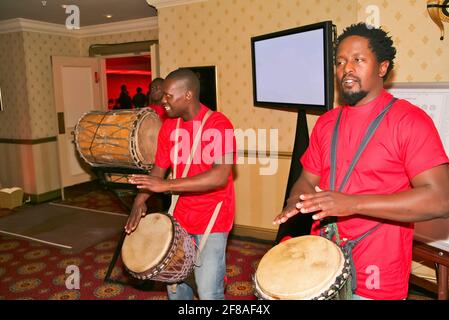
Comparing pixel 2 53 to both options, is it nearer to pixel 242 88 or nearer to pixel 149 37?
pixel 149 37

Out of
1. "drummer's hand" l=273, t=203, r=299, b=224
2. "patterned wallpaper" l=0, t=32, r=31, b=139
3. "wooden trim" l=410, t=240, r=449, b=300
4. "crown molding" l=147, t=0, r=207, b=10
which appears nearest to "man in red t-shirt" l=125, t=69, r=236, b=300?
"drummer's hand" l=273, t=203, r=299, b=224

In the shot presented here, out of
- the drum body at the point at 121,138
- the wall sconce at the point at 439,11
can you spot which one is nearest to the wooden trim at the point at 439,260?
the wall sconce at the point at 439,11

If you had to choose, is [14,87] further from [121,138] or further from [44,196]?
A: [121,138]

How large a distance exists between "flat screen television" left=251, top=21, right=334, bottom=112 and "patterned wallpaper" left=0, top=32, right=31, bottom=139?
12.8ft

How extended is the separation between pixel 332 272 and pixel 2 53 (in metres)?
6.33

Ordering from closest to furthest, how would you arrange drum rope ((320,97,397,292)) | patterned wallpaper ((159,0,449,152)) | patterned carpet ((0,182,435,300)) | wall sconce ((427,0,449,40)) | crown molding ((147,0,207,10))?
drum rope ((320,97,397,292)) < wall sconce ((427,0,449,40)) < patterned carpet ((0,182,435,300)) < patterned wallpaper ((159,0,449,152)) < crown molding ((147,0,207,10))

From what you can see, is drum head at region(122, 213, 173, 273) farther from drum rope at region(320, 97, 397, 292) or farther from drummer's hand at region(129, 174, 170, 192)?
drum rope at region(320, 97, 397, 292)

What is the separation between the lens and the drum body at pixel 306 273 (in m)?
1.26

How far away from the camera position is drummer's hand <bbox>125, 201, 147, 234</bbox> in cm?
211

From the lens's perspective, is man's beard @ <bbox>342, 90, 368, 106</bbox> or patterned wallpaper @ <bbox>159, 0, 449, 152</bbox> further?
patterned wallpaper @ <bbox>159, 0, 449, 152</bbox>

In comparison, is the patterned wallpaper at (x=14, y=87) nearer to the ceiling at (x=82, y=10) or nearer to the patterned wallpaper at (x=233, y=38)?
the ceiling at (x=82, y=10)

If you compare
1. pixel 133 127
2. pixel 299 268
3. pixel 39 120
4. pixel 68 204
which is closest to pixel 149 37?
pixel 39 120

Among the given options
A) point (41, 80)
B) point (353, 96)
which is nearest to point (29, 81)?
point (41, 80)

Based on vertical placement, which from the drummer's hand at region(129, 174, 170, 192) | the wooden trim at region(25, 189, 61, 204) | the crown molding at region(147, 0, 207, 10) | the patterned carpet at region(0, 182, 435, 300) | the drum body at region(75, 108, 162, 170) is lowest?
the patterned carpet at region(0, 182, 435, 300)
